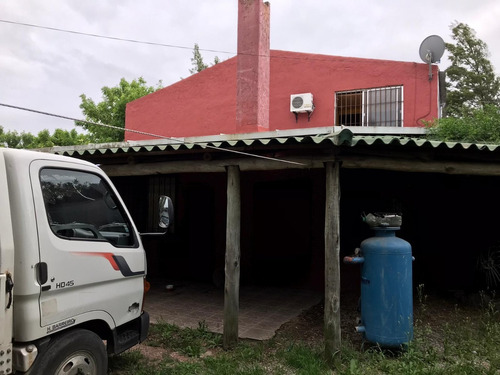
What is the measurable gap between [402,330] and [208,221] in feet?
16.9

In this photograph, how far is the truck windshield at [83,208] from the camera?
2.87 metres

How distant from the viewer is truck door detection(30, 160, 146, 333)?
2.72 metres

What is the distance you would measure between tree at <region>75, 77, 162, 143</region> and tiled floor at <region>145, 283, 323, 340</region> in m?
15.1

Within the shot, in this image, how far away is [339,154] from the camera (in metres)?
4.44

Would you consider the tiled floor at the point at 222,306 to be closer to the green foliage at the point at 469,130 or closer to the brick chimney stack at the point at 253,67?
the brick chimney stack at the point at 253,67

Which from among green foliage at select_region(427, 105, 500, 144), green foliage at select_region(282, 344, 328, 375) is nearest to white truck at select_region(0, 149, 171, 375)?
green foliage at select_region(282, 344, 328, 375)

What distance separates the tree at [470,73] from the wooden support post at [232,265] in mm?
22569

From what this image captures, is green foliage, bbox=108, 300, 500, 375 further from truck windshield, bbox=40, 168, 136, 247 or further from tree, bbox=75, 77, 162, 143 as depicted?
tree, bbox=75, 77, 162, 143

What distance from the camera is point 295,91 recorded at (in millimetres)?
10844

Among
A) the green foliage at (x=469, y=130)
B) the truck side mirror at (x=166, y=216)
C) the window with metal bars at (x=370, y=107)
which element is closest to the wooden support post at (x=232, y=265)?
the truck side mirror at (x=166, y=216)

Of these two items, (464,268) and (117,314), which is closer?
(117,314)

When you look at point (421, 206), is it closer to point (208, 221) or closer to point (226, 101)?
point (208, 221)

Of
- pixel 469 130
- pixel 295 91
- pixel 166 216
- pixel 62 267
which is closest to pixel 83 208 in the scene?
pixel 62 267

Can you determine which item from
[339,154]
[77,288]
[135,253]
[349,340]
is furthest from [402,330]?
[77,288]
